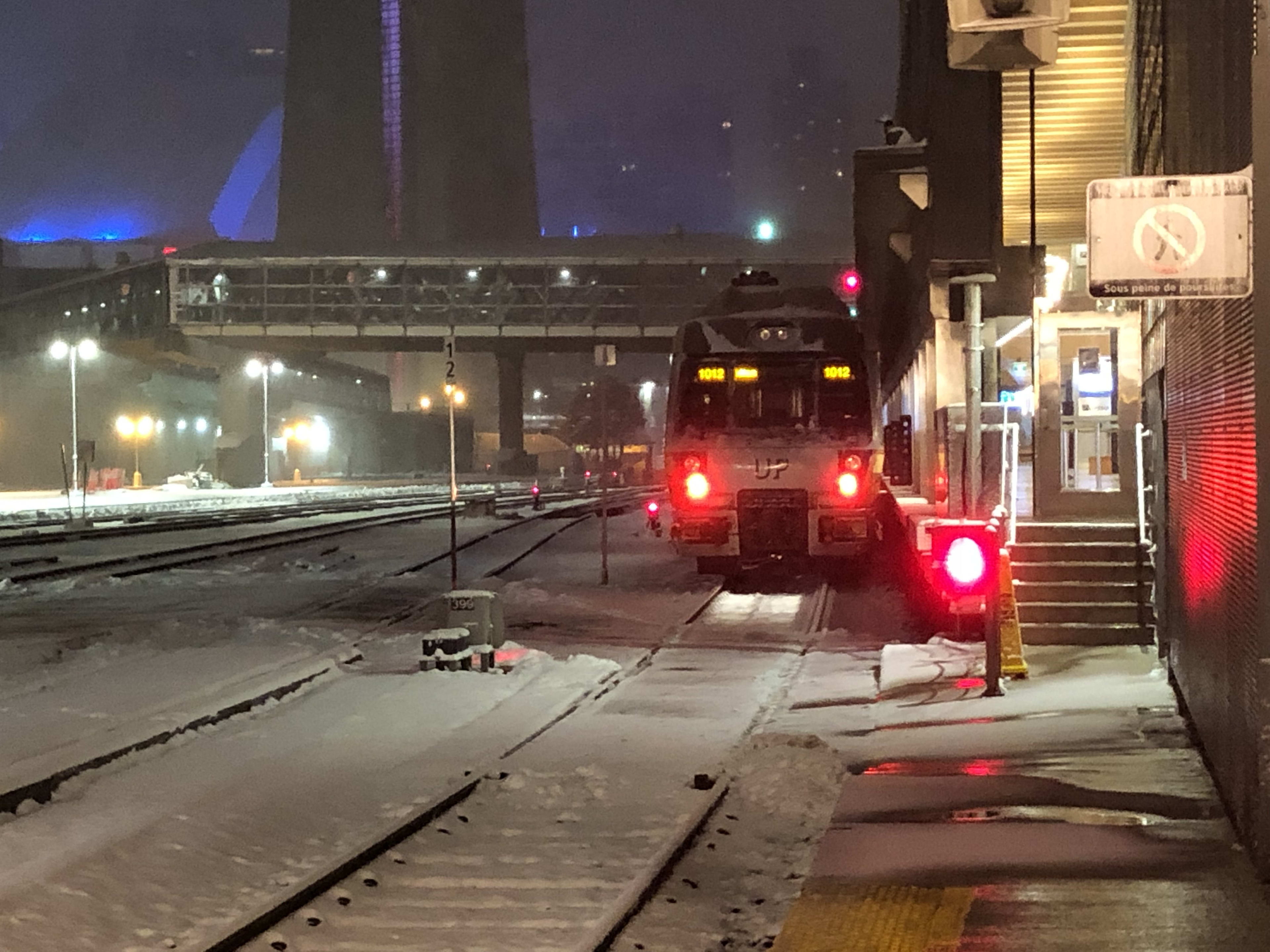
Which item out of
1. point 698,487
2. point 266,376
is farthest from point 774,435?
point 266,376

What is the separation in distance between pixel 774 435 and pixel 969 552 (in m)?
8.97

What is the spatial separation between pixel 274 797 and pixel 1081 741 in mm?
4991

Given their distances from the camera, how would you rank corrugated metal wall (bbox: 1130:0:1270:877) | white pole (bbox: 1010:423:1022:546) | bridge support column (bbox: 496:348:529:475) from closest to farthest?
corrugated metal wall (bbox: 1130:0:1270:877)
white pole (bbox: 1010:423:1022:546)
bridge support column (bbox: 496:348:529:475)

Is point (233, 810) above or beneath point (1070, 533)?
beneath

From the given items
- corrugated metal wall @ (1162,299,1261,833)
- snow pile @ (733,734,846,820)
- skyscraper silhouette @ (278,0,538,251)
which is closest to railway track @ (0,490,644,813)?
snow pile @ (733,734,846,820)

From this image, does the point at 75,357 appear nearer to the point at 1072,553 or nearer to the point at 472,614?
the point at 472,614

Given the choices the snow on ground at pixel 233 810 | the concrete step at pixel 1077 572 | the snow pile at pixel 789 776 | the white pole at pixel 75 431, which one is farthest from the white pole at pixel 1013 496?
the white pole at pixel 75 431

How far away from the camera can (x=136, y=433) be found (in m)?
72.7

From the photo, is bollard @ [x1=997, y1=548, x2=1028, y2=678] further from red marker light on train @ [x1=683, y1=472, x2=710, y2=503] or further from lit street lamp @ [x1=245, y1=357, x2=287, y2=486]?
lit street lamp @ [x1=245, y1=357, x2=287, y2=486]

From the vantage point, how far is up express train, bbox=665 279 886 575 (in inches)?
781

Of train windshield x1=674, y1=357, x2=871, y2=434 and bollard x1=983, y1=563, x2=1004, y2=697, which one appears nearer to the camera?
bollard x1=983, y1=563, x2=1004, y2=697

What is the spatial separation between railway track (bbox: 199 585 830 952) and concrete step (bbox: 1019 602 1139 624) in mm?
3449

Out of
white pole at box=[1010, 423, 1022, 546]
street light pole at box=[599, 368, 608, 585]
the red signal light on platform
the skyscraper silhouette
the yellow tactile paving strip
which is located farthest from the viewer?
the skyscraper silhouette

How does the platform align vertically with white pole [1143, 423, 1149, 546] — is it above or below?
below
